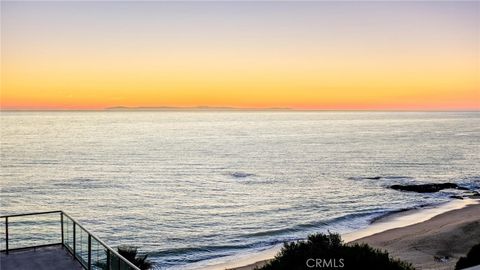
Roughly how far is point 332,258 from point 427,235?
16.4 meters

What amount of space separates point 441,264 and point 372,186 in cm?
2489

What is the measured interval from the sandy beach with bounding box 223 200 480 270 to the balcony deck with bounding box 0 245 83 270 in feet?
32.3

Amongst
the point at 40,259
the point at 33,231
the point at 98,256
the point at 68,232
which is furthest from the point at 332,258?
the point at 33,231

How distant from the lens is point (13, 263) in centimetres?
1027

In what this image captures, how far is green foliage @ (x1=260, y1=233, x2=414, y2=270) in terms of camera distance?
35.9 ft

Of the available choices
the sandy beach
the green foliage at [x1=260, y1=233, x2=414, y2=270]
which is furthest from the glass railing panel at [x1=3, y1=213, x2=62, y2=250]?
the green foliage at [x1=260, y1=233, x2=414, y2=270]

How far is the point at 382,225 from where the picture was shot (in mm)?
30031

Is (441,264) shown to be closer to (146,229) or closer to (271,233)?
(271,233)

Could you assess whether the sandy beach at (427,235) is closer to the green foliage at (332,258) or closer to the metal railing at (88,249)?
the green foliage at (332,258)

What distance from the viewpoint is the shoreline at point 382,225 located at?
851 inches

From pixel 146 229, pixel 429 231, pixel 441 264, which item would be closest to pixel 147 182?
pixel 146 229

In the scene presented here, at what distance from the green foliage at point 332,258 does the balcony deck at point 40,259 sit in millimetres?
4616

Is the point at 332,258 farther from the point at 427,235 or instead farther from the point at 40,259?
the point at 427,235

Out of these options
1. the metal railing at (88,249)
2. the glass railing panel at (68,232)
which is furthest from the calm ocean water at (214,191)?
the metal railing at (88,249)
